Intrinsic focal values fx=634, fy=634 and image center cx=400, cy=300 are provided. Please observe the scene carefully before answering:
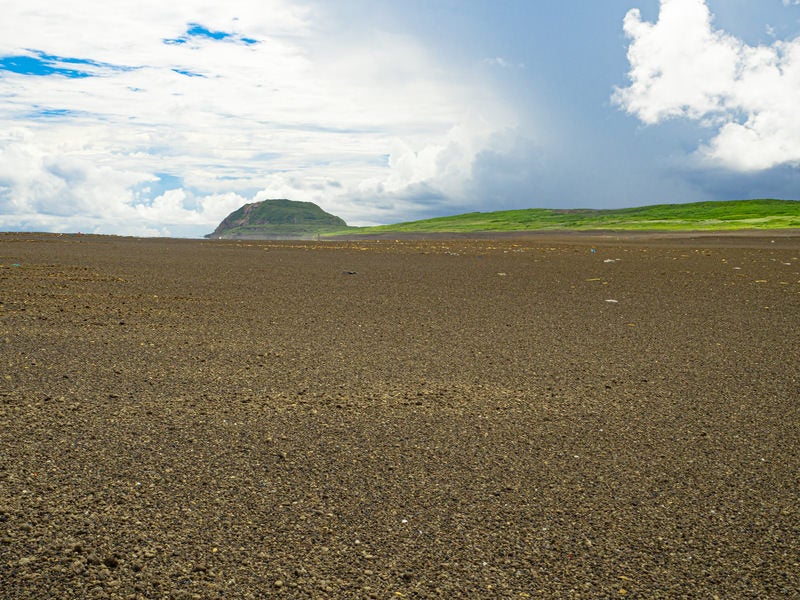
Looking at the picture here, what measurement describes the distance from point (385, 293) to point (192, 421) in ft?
35.1

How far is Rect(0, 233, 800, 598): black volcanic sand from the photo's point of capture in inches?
149

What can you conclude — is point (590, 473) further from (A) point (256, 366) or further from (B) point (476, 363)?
(A) point (256, 366)

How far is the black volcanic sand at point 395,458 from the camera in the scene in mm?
3785

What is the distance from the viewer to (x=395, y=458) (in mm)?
5395

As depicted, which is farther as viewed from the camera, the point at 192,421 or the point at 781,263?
Result: the point at 781,263

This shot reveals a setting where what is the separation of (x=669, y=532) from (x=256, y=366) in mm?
5684

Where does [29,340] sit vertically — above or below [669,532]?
above

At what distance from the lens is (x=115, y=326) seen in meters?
11.1

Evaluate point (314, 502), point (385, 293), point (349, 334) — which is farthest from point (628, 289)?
point (314, 502)

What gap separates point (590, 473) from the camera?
5.16m

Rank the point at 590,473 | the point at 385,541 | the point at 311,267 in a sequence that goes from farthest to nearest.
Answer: the point at 311,267 → the point at 590,473 → the point at 385,541

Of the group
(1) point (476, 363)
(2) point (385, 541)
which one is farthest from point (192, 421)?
(1) point (476, 363)

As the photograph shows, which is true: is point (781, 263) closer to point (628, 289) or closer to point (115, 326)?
point (628, 289)

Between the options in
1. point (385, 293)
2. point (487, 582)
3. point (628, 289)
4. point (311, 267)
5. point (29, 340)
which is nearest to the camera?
point (487, 582)
